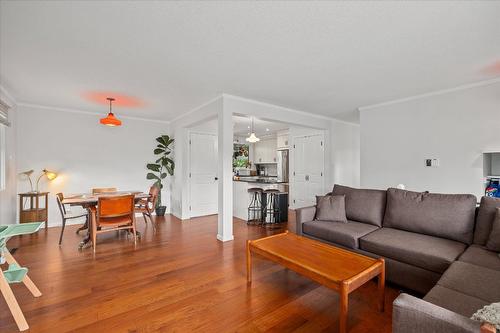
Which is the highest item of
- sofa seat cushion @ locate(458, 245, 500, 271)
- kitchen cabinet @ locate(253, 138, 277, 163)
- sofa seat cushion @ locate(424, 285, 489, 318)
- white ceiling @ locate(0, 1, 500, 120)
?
white ceiling @ locate(0, 1, 500, 120)

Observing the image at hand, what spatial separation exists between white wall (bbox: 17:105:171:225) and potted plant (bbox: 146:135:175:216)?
7.8 inches

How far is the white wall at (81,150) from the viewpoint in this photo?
4614 mm

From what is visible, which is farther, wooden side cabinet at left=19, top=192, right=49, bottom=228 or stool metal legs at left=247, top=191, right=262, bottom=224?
stool metal legs at left=247, top=191, right=262, bottom=224

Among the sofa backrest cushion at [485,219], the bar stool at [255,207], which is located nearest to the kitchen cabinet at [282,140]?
the bar stool at [255,207]

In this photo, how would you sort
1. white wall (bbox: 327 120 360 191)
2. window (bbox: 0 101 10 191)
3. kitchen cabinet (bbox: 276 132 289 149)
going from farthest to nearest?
1. kitchen cabinet (bbox: 276 132 289 149)
2. white wall (bbox: 327 120 360 191)
3. window (bbox: 0 101 10 191)

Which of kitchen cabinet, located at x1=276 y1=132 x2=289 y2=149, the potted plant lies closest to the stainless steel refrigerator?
kitchen cabinet, located at x1=276 y1=132 x2=289 y2=149

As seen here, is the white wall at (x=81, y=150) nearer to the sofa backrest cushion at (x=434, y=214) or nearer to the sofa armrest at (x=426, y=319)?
the sofa backrest cushion at (x=434, y=214)

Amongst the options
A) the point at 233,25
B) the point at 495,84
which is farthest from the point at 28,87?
the point at 495,84

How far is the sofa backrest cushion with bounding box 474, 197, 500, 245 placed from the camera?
7.34ft

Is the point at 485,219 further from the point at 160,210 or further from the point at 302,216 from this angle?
the point at 160,210

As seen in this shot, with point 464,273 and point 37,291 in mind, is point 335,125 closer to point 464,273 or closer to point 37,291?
point 464,273

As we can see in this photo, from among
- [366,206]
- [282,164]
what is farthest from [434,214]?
[282,164]

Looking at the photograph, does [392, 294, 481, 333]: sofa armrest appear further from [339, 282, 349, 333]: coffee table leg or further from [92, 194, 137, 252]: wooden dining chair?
[92, 194, 137, 252]: wooden dining chair

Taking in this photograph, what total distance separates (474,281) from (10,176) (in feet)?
20.9
